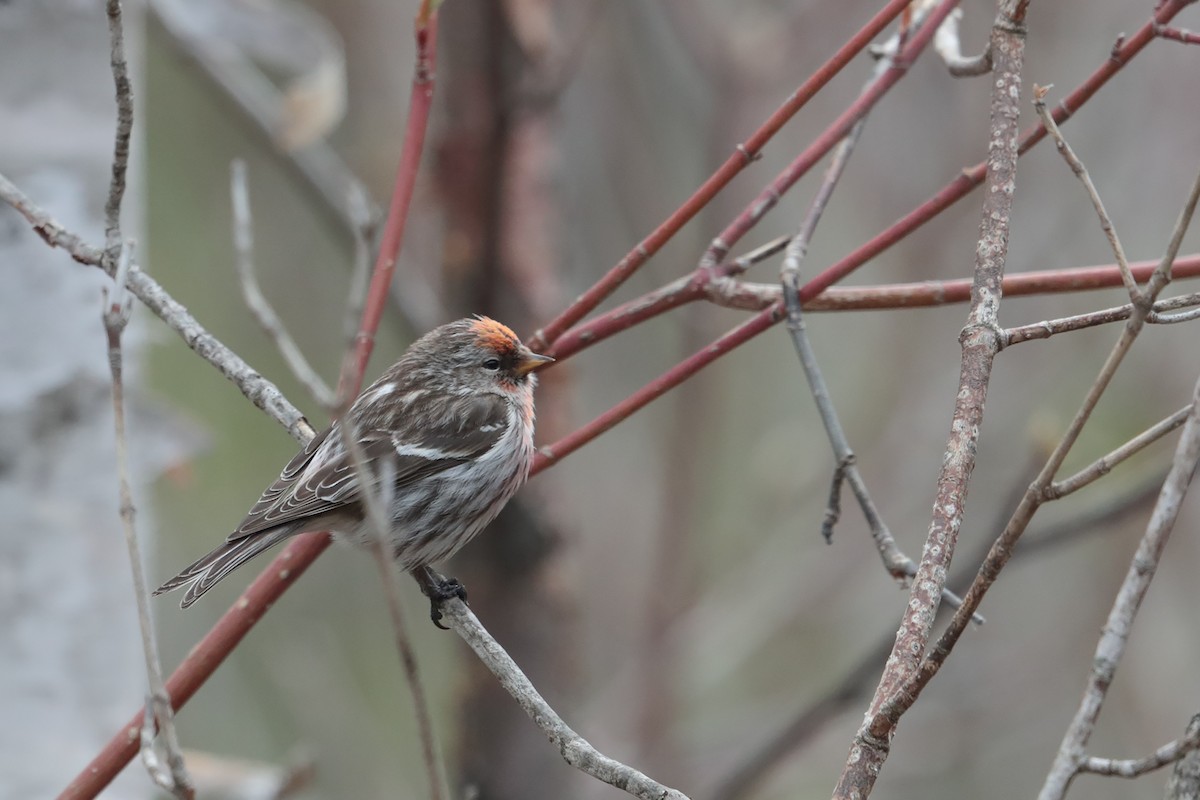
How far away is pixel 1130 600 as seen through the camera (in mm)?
1588

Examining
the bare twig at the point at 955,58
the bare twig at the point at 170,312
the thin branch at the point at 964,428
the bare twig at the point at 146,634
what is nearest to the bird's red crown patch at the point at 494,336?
the bare twig at the point at 170,312

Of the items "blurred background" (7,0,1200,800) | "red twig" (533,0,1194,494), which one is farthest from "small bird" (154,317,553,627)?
"red twig" (533,0,1194,494)

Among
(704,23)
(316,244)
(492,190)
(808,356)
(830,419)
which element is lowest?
(830,419)

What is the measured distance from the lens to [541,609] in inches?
197

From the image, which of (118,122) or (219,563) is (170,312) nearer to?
(118,122)

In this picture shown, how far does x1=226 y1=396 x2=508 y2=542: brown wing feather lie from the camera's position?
3.29 metres

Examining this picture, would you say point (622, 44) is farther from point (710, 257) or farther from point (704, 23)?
point (710, 257)

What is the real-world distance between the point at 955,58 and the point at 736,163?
2.52 ft

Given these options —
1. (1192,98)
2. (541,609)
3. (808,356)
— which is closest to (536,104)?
(541,609)

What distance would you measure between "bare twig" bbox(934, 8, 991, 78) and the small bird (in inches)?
51.8

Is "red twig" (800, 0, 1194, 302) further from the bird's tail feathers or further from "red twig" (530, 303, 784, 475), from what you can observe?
the bird's tail feathers

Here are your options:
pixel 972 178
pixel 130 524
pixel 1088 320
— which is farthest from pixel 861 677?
pixel 130 524

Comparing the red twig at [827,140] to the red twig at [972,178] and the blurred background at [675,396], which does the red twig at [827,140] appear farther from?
the blurred background at [675,396]

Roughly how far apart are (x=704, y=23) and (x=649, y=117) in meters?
0.75
